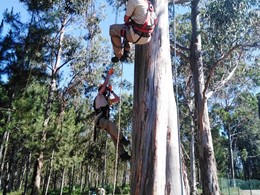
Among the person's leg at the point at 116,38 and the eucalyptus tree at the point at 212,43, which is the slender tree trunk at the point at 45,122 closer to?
the eucalyptus tree at the point at 212,43

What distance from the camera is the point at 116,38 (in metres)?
3.22

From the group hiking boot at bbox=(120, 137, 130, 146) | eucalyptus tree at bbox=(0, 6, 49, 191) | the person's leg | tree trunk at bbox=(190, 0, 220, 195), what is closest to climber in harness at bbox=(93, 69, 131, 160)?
hiking boot at bbox=(120, 137, 130, 146)

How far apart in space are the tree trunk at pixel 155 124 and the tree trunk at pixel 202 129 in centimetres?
403

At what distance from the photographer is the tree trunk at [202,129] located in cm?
659

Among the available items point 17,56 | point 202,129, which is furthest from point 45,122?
point 202,129

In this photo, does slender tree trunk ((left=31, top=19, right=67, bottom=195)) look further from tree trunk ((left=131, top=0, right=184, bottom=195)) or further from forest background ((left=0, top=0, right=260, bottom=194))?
tree trunk ((left=131, top=0, right=184, bottom=195))

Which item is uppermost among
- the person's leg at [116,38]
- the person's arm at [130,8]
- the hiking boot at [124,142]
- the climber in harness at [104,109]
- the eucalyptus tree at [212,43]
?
the eucalyptus tree at [212,43]

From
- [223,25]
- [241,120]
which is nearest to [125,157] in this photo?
[223,25]

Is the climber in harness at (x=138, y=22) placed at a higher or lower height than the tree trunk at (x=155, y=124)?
higher

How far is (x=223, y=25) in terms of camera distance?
8148 millimetres

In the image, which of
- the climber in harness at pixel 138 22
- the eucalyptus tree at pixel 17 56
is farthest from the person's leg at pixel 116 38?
the eucalyptus tree at pixel 17 56

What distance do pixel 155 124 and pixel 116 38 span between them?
1091 mm

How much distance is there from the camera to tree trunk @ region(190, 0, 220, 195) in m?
6.59

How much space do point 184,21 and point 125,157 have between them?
1037 centimetres
